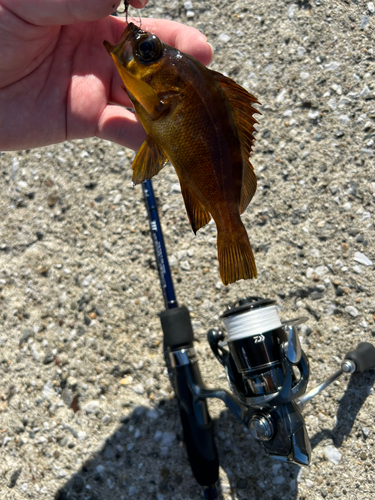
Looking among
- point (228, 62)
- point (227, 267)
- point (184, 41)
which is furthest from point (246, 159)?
point (228, 62)

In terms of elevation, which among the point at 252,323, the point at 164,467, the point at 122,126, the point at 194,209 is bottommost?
the point at 164,467

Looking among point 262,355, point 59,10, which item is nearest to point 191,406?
point 262,355

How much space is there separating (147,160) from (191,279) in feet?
3.00

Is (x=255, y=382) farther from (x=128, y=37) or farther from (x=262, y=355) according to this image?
(x=128, y=37)

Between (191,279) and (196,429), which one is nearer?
(196,429)

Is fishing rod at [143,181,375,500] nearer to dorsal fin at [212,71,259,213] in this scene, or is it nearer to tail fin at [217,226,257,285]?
tail fin at [217,226,257,285]

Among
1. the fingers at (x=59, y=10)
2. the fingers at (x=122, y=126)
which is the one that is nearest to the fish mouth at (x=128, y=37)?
the fingers at (x=59, y=10)

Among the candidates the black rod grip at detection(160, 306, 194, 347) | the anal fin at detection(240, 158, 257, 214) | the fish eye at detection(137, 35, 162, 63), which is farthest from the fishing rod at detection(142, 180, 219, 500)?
the fish eye at detection(137, 35, 162, 63)

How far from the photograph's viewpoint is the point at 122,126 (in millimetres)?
1589

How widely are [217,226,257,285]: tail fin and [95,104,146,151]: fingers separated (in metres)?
0.58

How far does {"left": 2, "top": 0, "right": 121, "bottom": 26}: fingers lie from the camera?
1.25 metres

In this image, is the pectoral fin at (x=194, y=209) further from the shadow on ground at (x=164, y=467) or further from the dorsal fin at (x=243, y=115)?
the shadow on ground at (x=164, y=467)

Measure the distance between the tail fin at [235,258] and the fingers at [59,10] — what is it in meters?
0.76

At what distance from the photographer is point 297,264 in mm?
1975
